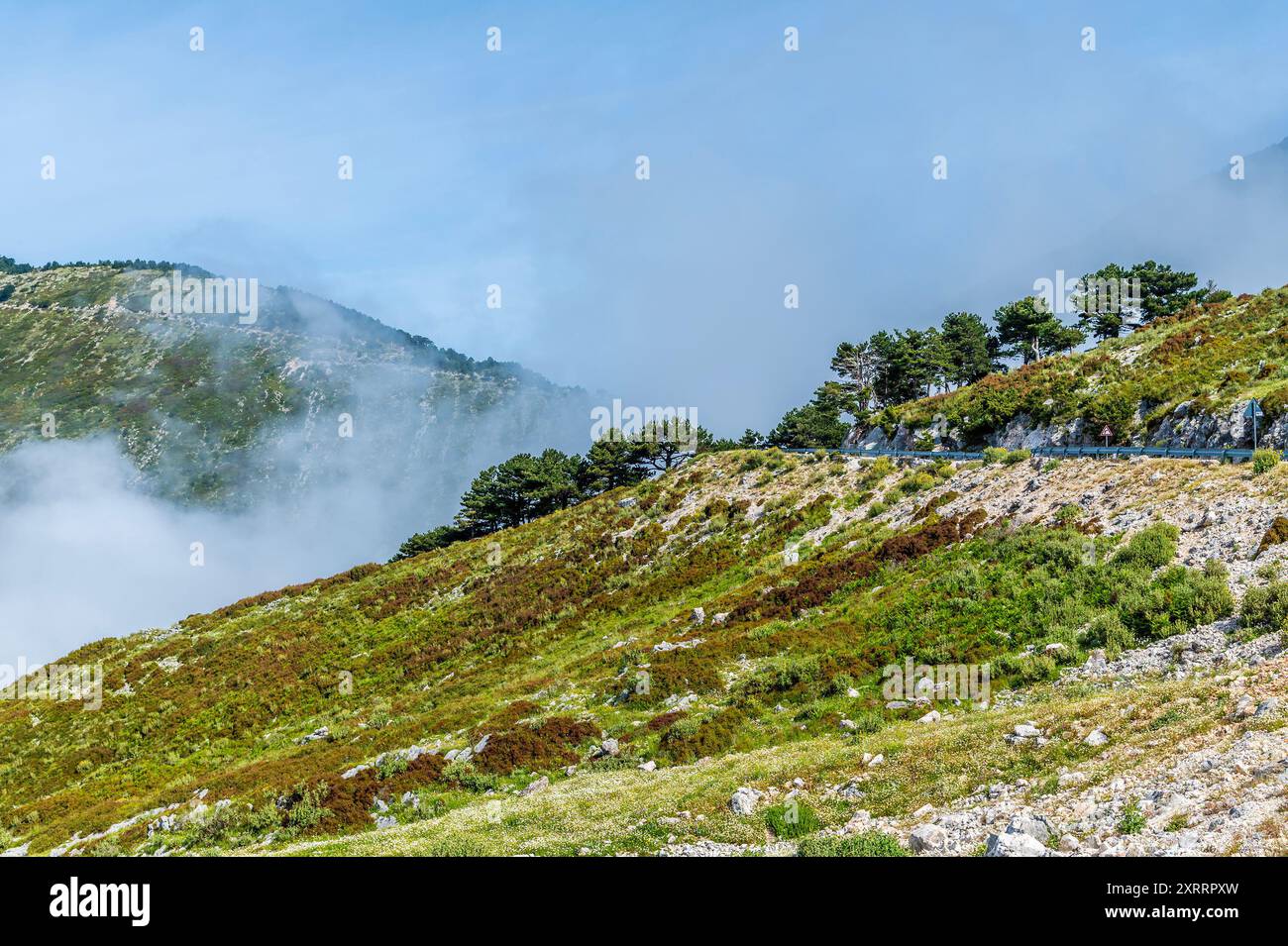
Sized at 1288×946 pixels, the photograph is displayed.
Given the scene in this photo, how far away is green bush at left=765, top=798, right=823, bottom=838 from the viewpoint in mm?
13164

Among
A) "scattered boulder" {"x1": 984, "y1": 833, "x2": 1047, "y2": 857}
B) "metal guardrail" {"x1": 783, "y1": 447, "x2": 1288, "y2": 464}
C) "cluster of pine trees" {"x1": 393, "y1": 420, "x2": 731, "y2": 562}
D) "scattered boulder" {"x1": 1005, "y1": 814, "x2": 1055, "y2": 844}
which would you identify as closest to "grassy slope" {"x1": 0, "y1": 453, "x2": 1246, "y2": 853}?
"scattered boulder" {"x1": 1005, "y1": 814, "x2": 1055, "y2": 844}

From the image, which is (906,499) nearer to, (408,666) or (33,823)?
(408,666)

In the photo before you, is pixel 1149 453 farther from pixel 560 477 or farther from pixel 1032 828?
pixel 560 477

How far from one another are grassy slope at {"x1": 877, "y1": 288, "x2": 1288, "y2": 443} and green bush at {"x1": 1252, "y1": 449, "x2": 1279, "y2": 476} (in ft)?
36.4

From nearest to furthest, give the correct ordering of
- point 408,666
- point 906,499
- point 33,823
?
1. point 33,823
2. point 906,499
3. point 408,666

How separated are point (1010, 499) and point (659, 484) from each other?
30710 mm

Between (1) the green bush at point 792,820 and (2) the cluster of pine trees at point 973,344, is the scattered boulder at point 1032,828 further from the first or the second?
(2) the cluster of pine trees at point 973,344

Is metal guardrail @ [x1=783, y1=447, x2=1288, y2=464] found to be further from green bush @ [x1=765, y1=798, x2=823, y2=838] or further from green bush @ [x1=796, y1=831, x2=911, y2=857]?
green bush @ [x1=796, y1=831, x2=911, y2=857]

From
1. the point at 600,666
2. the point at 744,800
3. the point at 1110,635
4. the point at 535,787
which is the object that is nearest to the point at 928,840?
the point at 744,800
